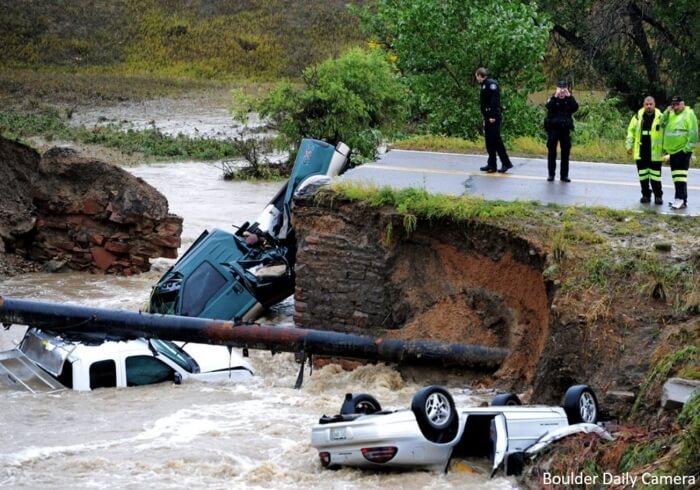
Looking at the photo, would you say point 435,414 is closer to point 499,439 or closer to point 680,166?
point 499,439

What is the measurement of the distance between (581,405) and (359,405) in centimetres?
226

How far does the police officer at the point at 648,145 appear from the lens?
17.2 meters

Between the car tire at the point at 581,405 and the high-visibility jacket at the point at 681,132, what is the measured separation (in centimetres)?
586

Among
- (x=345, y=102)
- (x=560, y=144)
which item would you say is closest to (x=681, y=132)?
(x=560, y=144)

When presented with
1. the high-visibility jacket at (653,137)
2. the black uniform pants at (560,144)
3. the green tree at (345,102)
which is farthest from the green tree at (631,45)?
the high-visibility jacket at (653,137)

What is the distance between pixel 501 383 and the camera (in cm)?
1529

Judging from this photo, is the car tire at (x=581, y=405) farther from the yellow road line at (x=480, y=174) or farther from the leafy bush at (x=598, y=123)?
the leafy bush at (x=598, y=123)

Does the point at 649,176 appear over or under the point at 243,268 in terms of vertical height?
over

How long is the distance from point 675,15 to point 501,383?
22185 mm

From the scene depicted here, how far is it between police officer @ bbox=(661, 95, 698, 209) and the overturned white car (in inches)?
236

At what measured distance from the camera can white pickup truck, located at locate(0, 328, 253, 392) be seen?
15.4m

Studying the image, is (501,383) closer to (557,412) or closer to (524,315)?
(524,315)

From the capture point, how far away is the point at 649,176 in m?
17.4

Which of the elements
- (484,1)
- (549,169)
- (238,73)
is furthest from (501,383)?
(238,73)
